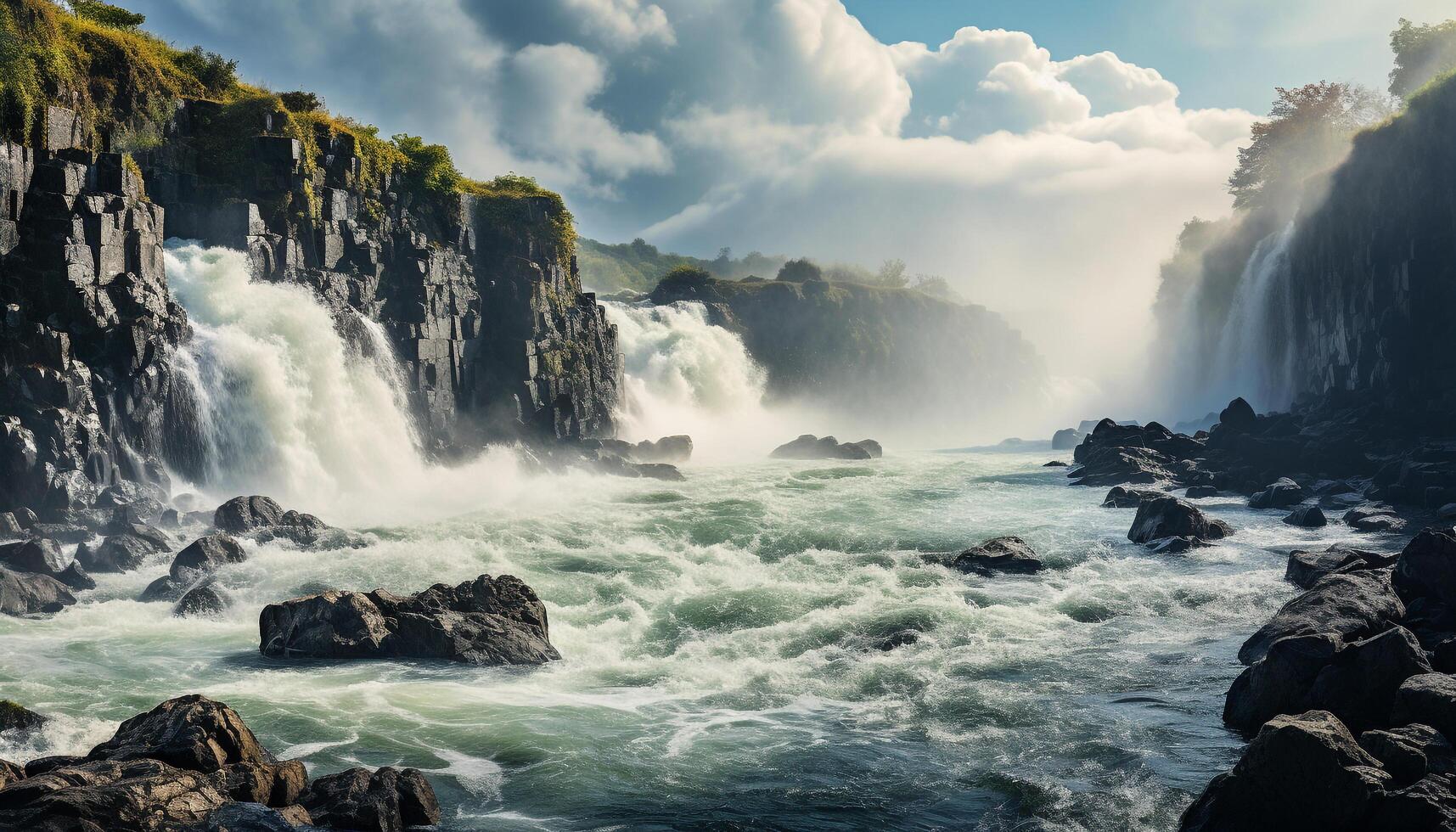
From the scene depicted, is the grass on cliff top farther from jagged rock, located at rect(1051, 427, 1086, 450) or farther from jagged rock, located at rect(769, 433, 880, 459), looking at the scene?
jagged rock, located at rect(1051, 427, 1086, 450)

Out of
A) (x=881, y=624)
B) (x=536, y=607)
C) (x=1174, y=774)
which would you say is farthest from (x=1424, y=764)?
(x=536, y=607)

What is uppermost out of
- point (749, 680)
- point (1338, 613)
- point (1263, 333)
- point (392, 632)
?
point (1263, 333)

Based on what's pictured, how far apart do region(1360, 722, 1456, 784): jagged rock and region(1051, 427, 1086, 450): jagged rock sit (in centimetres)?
7732

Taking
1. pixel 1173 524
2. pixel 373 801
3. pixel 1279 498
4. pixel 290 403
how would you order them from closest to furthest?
pixel 373 801
pixel 1173 524
pixel 290 403
pixel 1279 498

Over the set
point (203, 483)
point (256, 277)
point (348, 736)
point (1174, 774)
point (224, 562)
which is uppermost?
point (256, 277)

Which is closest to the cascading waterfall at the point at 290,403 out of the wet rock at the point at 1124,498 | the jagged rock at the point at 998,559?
the jagged rock at the point at 998,559

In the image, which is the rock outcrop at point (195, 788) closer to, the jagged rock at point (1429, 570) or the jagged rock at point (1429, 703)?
the jagged rock at point (1429, 703)

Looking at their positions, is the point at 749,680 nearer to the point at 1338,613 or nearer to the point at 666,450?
the point at 1338,613

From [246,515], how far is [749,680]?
1991cm

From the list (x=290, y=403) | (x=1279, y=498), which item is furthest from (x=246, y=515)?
(x=1279, y=498)

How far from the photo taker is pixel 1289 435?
54.6 meters

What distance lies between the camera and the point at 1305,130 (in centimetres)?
9356

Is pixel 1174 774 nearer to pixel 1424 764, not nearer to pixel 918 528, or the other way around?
pixel 1424 764

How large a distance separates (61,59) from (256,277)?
10413 mm
